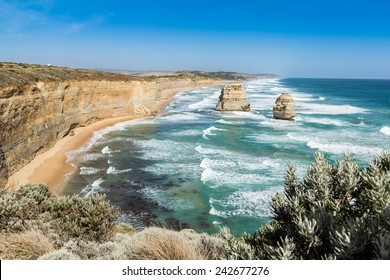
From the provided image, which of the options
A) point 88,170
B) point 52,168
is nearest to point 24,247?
point 88,170

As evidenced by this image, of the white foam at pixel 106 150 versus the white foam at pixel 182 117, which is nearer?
Answer: the white foam at pixel 106 150

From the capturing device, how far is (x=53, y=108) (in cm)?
3416

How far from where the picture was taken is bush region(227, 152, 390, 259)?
419 centimetres

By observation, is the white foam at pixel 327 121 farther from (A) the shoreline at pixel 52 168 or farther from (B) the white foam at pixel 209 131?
(A) the shoreline at pixel 52 168

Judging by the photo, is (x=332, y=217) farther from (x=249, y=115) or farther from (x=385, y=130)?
(x=249, y=115)

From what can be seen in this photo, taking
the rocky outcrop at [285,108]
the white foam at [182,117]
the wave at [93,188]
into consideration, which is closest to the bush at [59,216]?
the wave at [93,188]

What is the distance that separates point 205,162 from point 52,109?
1620cm

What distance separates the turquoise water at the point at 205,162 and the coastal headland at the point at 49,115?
93.4 inches

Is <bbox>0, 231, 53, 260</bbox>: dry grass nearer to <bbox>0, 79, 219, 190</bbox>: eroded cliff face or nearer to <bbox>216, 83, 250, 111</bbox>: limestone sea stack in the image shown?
<bbox>0, 79, 219, 190</bbox>: eroded cliff face

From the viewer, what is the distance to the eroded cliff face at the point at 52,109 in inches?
971

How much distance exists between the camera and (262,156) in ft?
102

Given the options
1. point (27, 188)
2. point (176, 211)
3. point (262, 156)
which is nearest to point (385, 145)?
point (262, 156)

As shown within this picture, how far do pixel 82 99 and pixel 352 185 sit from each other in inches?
1637

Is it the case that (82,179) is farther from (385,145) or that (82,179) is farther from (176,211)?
(385,145)
